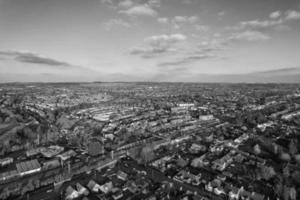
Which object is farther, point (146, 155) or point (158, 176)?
point (146, 155)

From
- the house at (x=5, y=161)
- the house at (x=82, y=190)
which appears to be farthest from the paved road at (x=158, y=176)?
the house at (x=5, y=161)

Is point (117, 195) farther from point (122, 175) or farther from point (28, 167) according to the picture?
point (28, 167)

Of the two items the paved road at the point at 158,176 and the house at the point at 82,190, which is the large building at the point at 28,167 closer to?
the house at the point at 82,190

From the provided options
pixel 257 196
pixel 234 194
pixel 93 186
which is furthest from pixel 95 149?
pixel 257 196

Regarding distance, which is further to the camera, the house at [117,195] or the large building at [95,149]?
the large building at [95,149]

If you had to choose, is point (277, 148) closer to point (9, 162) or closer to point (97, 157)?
point (97, 157)

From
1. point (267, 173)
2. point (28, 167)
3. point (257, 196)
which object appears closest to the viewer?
point (257, 196)

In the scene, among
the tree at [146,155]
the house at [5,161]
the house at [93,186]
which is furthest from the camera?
the house at [5,161]

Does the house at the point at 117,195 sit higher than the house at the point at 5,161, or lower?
lower

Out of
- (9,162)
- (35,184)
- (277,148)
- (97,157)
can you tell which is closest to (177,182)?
(97,157)

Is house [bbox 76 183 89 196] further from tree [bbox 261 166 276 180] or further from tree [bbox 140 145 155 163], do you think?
tree [bbox 261 166 276 180]

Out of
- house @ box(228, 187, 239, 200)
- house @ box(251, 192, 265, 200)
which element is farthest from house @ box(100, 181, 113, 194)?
house @ box(251, 192, 265, 200)
